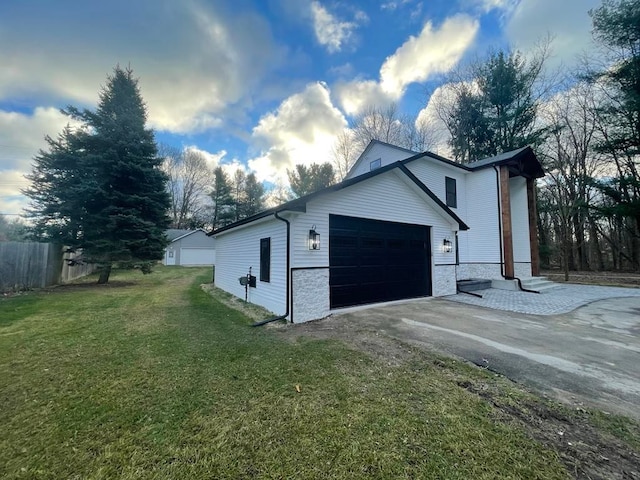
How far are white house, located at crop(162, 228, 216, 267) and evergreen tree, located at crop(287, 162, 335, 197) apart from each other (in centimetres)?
1207

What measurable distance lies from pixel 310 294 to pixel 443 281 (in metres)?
5.71

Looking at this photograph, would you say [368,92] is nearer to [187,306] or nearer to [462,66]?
[462,66]

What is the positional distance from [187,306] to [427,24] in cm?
1399

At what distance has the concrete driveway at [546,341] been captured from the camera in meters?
3.18

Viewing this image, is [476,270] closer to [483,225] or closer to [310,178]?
[483,225]

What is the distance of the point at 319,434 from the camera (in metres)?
2.35

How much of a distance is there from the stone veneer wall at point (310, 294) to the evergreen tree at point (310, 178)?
22815mm

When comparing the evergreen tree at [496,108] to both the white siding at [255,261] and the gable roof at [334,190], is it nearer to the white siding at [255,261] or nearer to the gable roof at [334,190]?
the gable roof at [334,190]

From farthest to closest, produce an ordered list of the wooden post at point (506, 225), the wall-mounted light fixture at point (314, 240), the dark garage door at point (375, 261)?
the wooden post at point (506, 225)
the dark garage door at point (375, 261)
the wall-mounted light fixture at point (314, 240)

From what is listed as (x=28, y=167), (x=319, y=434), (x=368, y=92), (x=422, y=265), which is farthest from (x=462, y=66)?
(x=28, y=167)

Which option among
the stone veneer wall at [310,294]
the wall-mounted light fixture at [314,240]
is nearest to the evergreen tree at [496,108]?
the wall-mounted light fixture at [314,240]

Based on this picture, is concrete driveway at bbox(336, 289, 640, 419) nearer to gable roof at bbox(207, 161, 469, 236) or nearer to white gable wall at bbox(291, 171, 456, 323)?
white gable wall at bbox(291, 171, 456, 323)

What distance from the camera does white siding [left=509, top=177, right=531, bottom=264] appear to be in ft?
43.3

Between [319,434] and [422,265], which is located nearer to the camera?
[319,434]
